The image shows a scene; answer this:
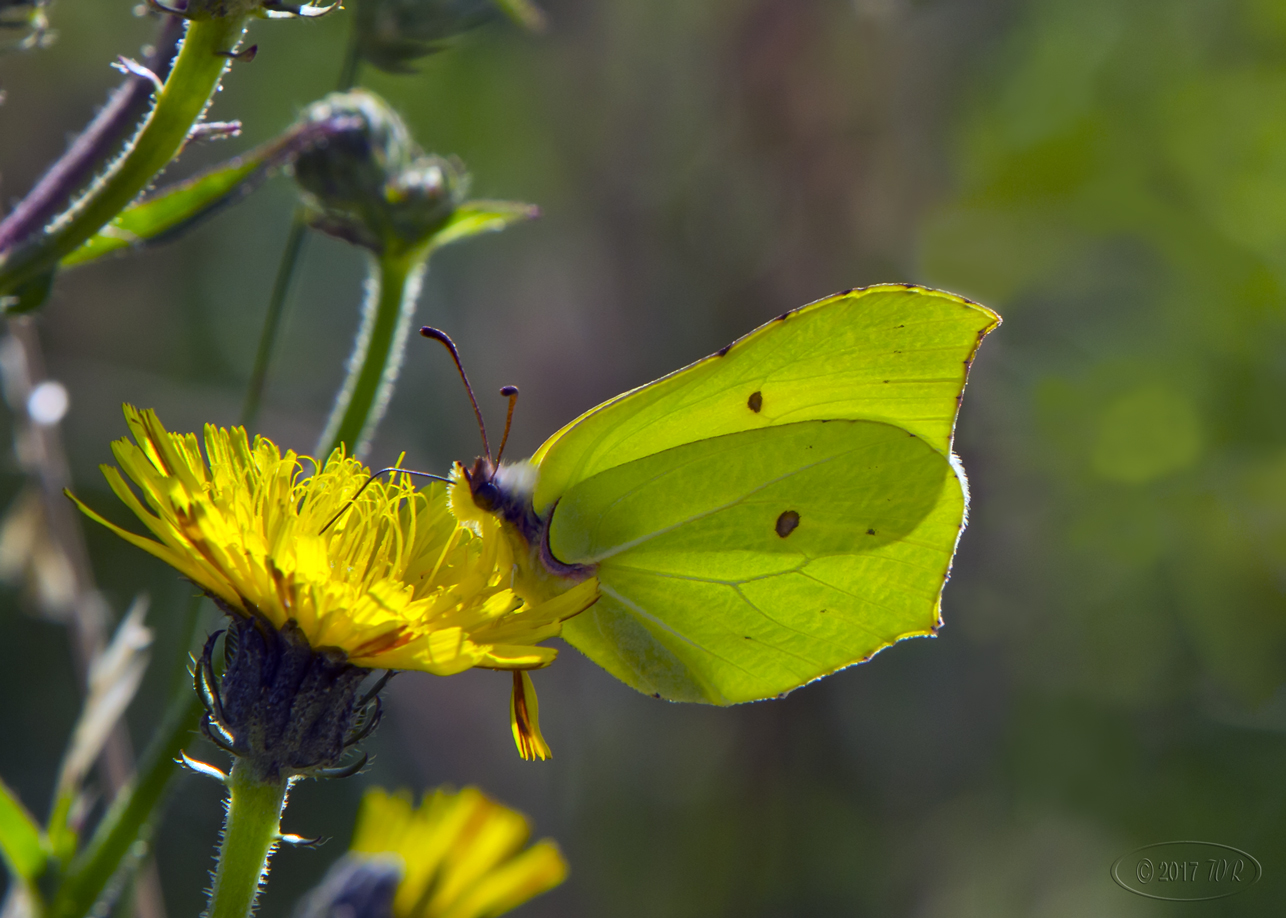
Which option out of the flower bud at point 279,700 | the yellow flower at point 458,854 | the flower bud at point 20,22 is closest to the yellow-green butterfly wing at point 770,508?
the yellow flower at point 458,854

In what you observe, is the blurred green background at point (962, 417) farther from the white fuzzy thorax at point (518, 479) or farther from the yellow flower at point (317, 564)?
the yellow flower at point (317, 564)

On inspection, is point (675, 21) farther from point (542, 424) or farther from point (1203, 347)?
point (1203, 347)

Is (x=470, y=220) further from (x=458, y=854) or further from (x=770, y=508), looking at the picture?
(x=458, y=854)

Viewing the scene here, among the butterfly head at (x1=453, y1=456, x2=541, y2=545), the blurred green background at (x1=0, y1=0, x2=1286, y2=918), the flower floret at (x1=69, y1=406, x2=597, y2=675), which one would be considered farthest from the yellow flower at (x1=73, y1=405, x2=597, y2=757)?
the blurred green background at (x1=0, y1=0, x2=1286, y2=918)

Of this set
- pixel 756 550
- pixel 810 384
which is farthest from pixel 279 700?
pixel 810 384

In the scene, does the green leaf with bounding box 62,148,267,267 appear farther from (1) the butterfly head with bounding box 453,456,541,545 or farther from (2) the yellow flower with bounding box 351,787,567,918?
(2) the yellow flower with bounding box 351,787,567,918

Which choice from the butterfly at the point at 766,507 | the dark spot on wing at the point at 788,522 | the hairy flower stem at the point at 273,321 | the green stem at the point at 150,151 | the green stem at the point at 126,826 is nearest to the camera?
the green stem at the point at 150,151
